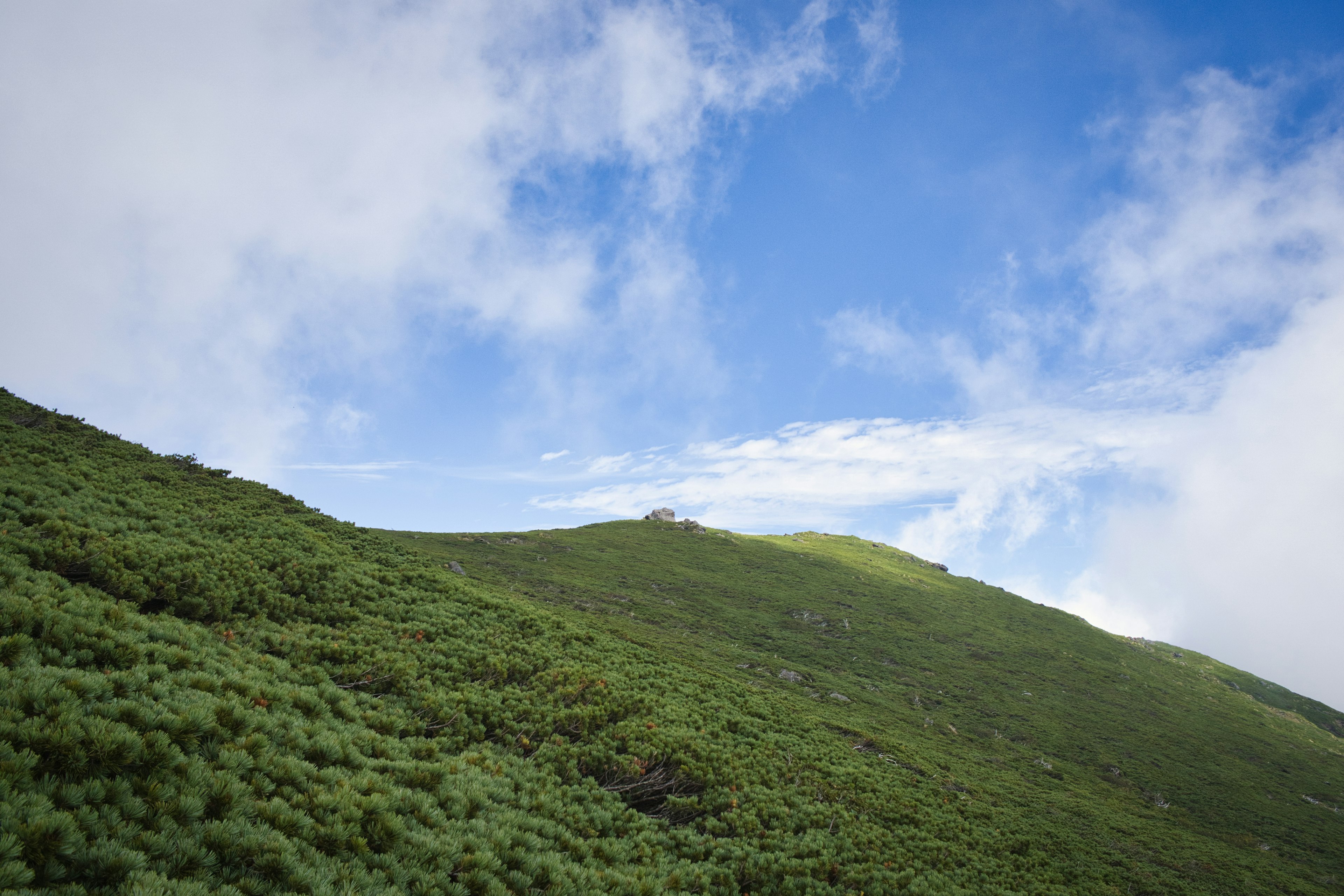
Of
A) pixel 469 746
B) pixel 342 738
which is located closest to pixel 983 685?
pixel 469 746

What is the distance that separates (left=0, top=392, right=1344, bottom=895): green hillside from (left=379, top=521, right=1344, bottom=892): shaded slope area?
0.55 m

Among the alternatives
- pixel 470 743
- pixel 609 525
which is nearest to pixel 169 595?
pixel 470 743

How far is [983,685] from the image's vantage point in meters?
55.2

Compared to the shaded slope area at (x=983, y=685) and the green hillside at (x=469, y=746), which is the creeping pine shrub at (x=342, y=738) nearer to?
the green hillside at (x=469, y=746)

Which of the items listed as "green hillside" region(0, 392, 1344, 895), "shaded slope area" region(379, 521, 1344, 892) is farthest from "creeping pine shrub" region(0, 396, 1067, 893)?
"shaded slope area" region(379, 521, 1344, 892)

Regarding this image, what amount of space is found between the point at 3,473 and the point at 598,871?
25.8 m

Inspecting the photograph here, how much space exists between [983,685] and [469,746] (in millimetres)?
56783

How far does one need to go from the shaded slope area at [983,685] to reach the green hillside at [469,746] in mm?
546

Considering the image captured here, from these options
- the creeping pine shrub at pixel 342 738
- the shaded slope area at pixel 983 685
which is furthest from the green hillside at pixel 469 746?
the shaded slope area at pixel 983 685

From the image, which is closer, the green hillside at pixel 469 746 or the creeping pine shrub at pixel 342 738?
the creeping pine shrub at pixel 342 738

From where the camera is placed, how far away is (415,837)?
1020cm

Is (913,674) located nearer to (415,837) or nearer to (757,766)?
(757,766)

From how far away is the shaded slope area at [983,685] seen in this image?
35.5 meters

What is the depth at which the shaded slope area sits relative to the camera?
35531 mm
